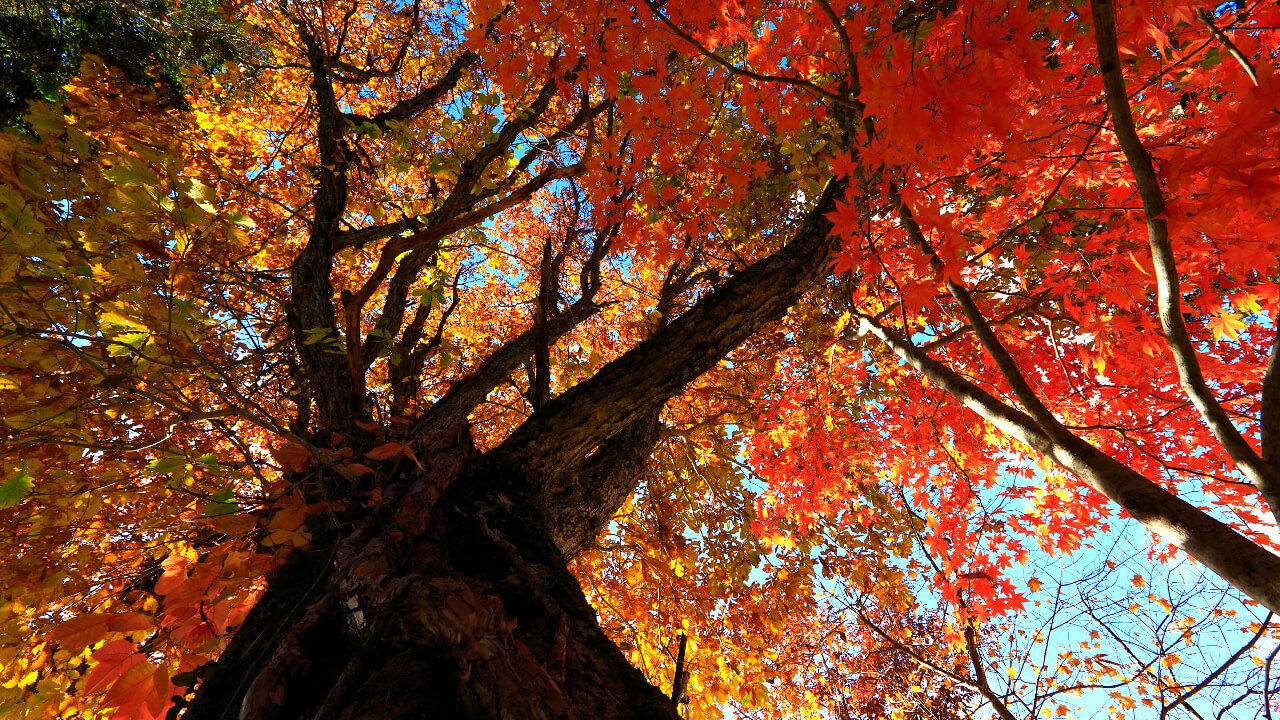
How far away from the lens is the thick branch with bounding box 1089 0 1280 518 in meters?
1.46

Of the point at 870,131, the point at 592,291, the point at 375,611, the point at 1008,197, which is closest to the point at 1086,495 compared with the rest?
the point at 1008,197

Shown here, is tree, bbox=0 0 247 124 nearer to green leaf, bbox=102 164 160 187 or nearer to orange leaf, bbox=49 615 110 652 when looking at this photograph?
green leaf, bbox=102 164 160 187

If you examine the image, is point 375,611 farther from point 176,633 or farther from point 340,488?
point 340,488

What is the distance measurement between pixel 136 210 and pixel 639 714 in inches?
102

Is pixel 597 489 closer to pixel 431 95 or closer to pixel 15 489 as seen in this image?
pixel 15 489

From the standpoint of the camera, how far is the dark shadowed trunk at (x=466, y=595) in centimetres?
133

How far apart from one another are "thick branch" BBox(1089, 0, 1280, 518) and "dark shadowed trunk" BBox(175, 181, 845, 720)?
1.96 metres

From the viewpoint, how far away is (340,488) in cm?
255

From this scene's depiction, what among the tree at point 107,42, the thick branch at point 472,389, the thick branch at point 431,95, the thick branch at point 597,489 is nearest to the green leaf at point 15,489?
the thick branch at point 472,389

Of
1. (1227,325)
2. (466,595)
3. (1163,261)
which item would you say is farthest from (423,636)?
(1227,325)

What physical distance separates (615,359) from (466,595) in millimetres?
2222

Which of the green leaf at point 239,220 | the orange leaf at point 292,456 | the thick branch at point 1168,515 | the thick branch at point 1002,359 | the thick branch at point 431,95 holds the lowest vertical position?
the orange leaf at point 292,456

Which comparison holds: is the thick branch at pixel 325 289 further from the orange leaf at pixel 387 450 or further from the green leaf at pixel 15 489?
the green leaf at pixel 15 489

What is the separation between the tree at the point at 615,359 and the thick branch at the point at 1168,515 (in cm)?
1
